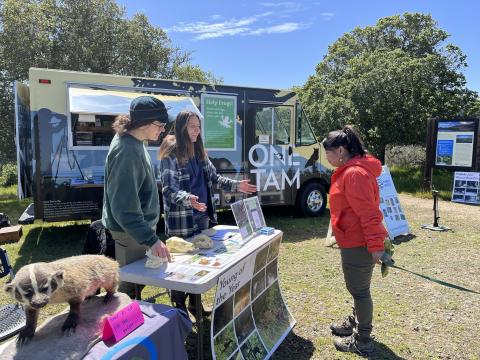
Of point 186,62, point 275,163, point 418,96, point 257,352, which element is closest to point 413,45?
point 418,96

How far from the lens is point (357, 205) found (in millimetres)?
2660

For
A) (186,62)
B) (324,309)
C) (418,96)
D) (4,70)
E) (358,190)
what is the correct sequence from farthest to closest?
(186,62) → (418,96) → (4,70) → (324,309) → (358,190)

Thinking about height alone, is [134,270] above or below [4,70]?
below

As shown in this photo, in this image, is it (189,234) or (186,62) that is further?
(186,62)

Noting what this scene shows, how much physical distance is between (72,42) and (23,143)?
29.8 ft

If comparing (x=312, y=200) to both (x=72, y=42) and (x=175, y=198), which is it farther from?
(x=72, y=42)

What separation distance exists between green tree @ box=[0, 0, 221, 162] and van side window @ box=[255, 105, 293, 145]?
853 cm

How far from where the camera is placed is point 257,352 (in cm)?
284

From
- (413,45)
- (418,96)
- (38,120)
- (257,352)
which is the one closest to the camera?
(257,352)

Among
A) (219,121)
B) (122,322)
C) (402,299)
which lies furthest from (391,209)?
(122,322)

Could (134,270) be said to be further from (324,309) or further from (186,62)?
(186,62)

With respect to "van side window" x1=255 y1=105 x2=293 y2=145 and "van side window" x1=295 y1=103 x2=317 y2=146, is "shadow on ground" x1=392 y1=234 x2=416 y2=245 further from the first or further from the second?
"van side window" x1=255 y1=105 x2=293 y2=145

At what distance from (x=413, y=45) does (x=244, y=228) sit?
21940 mm

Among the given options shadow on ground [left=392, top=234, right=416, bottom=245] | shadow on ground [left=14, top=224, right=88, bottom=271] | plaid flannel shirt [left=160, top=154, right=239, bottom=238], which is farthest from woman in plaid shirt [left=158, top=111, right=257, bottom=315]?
shadow on ground [left=392, top=234, right=416, bottom=245]
